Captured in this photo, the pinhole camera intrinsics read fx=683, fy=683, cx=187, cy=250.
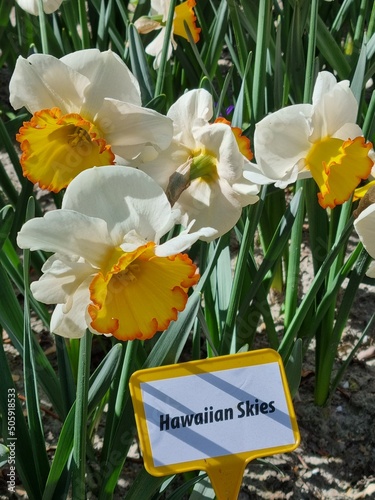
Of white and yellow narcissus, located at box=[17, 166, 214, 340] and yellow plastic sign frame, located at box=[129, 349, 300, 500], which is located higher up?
white and yellow narcissus, located at box=[17, 166, 214, 340]

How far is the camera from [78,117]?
35.5 inches

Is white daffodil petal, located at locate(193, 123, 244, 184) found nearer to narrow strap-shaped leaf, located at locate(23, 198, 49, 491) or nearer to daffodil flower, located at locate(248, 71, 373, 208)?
daffodil flower, located at locate(248, 71, 373, 208)

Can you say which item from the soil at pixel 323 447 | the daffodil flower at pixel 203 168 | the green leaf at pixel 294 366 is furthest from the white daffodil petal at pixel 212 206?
the soil at pixel 323 447

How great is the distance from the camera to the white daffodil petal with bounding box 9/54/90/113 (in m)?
0.92

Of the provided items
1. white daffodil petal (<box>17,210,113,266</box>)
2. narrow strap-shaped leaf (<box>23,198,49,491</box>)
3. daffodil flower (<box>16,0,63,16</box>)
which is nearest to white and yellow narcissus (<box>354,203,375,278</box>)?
white daffodil petal (<box>17,210,113,266</box>)

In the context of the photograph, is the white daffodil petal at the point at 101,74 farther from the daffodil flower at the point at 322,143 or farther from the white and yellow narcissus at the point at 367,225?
the white and yellow narcissus at the point at 367,225

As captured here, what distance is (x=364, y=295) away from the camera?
187 cm

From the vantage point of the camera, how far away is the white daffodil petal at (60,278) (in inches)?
31.4

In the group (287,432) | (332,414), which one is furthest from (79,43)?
(287,432)

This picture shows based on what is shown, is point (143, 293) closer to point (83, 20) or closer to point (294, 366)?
point (294, 366)

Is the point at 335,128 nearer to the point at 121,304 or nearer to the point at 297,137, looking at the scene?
the point at 297,137

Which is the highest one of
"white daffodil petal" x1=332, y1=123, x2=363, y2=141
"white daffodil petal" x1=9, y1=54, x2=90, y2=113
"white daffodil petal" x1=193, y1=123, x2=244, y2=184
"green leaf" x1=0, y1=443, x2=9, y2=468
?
"white daffodil petal" x1=9, y1=54, x2=90, y2=113

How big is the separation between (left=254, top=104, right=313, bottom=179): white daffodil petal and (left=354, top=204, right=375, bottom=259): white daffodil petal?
0.13m

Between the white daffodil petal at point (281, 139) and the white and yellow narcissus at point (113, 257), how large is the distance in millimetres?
224
